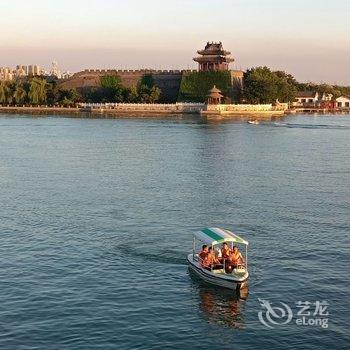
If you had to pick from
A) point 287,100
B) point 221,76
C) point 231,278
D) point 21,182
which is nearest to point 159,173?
point 21,182

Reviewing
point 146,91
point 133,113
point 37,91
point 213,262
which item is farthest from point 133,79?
point 213,262

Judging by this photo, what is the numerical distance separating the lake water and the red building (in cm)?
7040

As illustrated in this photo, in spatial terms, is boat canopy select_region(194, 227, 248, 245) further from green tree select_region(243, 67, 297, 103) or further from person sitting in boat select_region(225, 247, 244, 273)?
green tree select_region(243, 67, 297, 103)

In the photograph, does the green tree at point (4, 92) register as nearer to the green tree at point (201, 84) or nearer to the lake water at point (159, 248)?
the green tree at point (201, 84)

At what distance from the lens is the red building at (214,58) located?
115912 mm

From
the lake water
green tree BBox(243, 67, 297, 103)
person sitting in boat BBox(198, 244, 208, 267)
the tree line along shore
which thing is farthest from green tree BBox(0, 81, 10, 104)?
person sitting in boat BBox(198, 244, 208, 267)

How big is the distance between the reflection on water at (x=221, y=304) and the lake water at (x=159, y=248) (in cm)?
5

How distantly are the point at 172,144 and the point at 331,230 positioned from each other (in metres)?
35.4

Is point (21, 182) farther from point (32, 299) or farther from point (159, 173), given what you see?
point (32, 299)

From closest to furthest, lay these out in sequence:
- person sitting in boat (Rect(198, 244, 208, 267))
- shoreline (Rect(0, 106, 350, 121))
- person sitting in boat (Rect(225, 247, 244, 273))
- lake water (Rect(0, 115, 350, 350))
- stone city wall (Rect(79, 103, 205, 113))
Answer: lake water (Rect(0, 115, 350, 350)), person sitting in boat (Rect(225, 247, 244, 273)), person sitting in boat (Rect(198, 244, 208, 267)), shoreline (Rect(0, 106, 350, 121)), stone city wall (Rect(79, 103, 205, 113))

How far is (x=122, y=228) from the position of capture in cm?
2477

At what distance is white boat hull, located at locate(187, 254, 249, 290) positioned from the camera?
58.5 feet

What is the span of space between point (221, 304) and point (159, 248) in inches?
203

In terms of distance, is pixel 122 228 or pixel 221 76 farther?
pixel 221 76
